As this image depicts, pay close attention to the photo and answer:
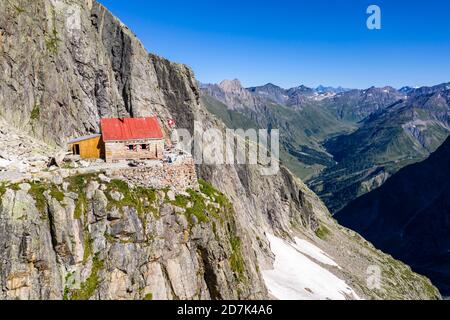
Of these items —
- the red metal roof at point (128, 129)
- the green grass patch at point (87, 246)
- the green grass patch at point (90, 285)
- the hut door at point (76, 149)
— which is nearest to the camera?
the green grass patch at point (90, 285)

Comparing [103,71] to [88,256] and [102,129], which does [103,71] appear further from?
[88,256]

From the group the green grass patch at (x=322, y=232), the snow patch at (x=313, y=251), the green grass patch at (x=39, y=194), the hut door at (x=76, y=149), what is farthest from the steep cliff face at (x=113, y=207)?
the hut door at (x=76, y=149)

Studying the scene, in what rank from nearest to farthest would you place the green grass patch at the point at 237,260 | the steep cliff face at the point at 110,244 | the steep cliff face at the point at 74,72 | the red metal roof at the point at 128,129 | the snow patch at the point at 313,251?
1. the steep cliff face at the point at 110,244
2. the red metal roof at the point at 128,129
3. the green grass patch at the point at 237,260
4. the steep cliff face at the point at 74,72
5. the snow patch at the point at 313,251

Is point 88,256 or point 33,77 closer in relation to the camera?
point 88,256

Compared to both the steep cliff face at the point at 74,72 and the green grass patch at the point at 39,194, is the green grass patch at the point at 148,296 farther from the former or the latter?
the steep cliff face at the point at 74,72

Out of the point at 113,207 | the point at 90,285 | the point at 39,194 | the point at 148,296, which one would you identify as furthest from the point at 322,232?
the point at 39,194
